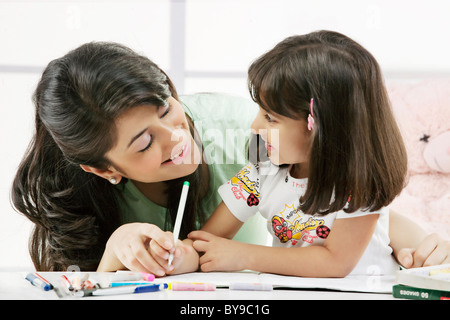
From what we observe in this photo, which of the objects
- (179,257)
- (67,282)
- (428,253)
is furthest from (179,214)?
(428,253)

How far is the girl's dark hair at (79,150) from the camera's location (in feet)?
2.16

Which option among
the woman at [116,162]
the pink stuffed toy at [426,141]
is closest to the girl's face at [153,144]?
the woman at [116,162]

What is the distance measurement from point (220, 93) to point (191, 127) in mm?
73

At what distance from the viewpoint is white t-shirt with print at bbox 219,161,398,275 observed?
710 mm

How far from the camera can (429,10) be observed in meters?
0.75

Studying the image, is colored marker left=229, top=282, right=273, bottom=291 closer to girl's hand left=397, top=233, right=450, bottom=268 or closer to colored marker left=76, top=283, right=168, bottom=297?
colored marker left=76, top=283, right=168, bottom=297

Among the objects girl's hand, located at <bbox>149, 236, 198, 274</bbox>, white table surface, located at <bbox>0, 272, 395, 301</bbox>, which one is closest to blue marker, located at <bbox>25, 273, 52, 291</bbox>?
white table surface, located at <bbox>0, 272, 395, 301</bbox>

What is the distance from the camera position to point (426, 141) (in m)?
0.76

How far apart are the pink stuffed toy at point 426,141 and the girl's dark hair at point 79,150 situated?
0.29 metres

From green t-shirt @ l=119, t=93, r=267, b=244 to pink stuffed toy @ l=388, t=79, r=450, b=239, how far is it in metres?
0.20

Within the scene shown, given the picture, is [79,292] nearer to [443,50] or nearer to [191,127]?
[191,127]

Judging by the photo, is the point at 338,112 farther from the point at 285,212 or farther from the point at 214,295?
the point at 214,295

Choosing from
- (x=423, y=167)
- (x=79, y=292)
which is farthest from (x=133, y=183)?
(x=423, y=167)
